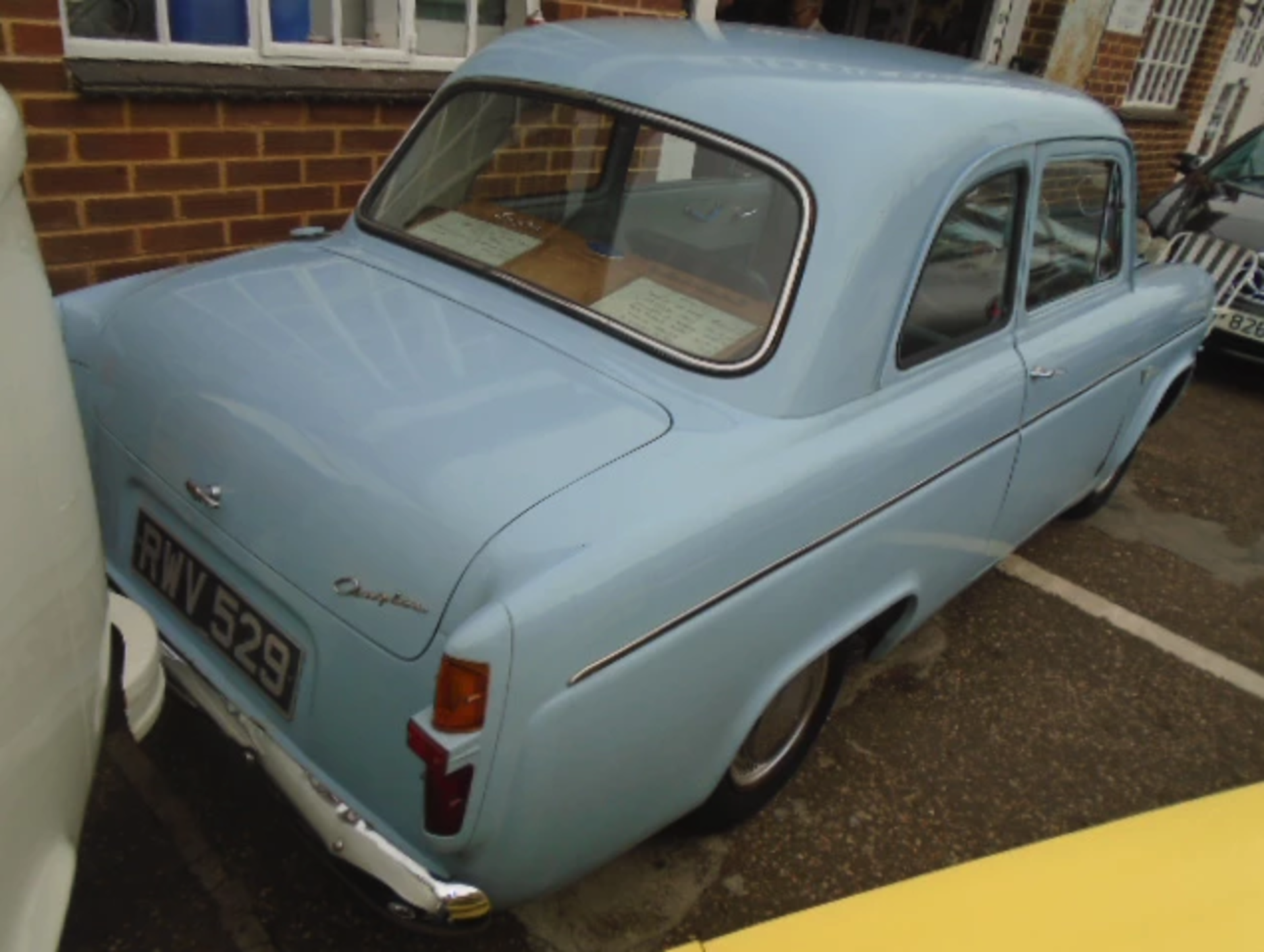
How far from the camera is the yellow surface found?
1.29m

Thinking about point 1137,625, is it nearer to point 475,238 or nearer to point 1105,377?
point 1105,377

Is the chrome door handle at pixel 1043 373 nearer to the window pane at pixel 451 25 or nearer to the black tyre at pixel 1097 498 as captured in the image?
the black tyre at pixel 1097 498

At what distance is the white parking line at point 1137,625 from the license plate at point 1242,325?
3.09 m

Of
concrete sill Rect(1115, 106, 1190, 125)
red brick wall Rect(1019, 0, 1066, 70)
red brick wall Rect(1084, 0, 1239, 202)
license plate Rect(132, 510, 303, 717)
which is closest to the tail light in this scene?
license plate Rect(132, 510, 303, 717)

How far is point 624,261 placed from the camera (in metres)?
2.47

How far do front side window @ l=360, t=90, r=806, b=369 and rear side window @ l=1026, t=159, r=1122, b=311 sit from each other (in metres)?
0.99

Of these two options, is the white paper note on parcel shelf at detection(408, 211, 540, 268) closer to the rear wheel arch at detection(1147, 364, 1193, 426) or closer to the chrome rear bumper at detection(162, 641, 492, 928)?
the chrome rear bumper at detection(162, 641, 492, 928)

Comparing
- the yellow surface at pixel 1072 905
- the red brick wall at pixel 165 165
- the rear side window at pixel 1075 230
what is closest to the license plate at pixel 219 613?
the yellow surface at pixel 1072 905

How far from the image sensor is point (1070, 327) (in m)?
3.06

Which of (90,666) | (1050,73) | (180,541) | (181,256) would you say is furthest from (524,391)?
(1050,73)

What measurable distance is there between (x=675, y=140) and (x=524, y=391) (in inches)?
33.0

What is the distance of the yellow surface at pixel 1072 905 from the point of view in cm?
129

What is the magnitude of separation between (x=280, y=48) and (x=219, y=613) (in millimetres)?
2764

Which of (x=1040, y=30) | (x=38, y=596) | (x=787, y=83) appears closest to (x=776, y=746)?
(x=787, y=83)
